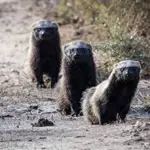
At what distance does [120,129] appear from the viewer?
1062 centimetres

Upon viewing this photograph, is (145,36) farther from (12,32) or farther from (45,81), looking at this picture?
(12,32)

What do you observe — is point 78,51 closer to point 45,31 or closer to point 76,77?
point 76,77

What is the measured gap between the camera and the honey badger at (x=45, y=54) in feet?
52.2

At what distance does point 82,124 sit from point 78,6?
9.47 m

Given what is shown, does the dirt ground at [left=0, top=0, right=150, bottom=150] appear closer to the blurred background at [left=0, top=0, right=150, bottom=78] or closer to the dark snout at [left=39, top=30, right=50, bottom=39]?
the blurred background at [left=0, top=0, right=150, bottom=78]

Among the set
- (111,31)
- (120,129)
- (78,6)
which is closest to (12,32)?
(78,6)

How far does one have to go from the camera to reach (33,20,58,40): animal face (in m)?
15.7

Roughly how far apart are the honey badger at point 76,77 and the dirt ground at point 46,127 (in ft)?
0.89

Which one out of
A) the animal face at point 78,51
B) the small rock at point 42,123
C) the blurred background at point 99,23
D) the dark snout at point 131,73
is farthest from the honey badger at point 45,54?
the dark snout at point 131,73

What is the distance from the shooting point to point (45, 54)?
1603 centimetres

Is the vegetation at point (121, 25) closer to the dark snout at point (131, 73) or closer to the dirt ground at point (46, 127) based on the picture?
the dirt ground at point (46, 127)

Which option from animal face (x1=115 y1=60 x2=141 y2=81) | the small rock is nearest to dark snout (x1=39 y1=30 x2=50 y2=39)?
animal face (x1=115 y1=60 x2=141 y2=81)

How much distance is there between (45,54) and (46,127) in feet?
15.9

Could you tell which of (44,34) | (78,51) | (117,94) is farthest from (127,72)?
(44,34)
